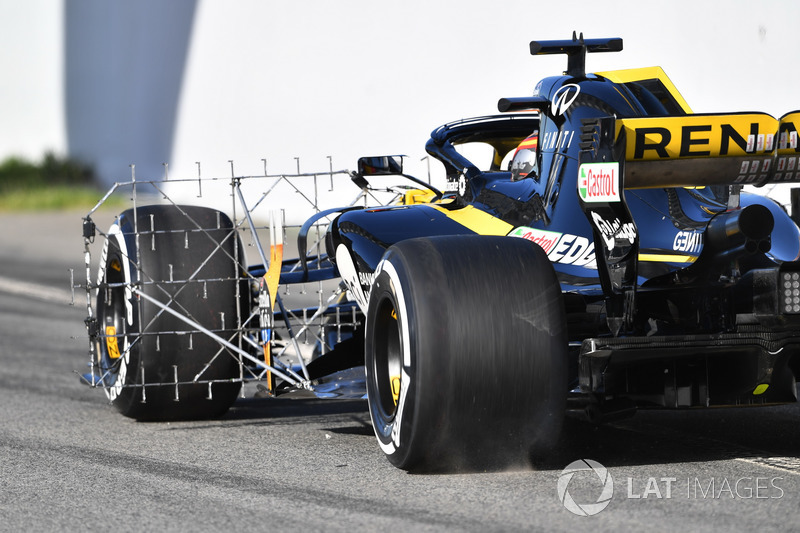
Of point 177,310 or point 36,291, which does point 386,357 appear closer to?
point 177,310

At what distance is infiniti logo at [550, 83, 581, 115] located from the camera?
512cm

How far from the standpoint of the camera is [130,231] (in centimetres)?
625

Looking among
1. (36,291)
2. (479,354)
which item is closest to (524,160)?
(479,354)

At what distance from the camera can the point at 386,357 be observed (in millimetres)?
4895

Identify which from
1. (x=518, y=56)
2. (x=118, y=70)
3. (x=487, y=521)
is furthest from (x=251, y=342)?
(x=118, y=70)

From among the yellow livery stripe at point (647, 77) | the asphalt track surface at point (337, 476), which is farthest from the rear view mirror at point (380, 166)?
the asphalt track surface at point (337, 476)

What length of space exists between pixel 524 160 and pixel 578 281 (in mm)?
1020

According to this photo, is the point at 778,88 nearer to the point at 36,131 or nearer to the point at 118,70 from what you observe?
the point at 118,70

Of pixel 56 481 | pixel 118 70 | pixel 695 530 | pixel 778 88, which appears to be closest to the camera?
pixel 695 530

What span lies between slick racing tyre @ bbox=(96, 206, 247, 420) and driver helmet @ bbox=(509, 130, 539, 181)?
1541mm

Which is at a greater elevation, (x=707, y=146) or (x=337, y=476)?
(x=707, y=146)

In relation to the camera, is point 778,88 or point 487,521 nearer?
point 487,521

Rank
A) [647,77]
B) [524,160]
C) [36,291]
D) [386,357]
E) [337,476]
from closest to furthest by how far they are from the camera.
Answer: [337,476]
[386,357]
[647,77]
[524,160]
[36,291]

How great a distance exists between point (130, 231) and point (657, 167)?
3.04 metres
